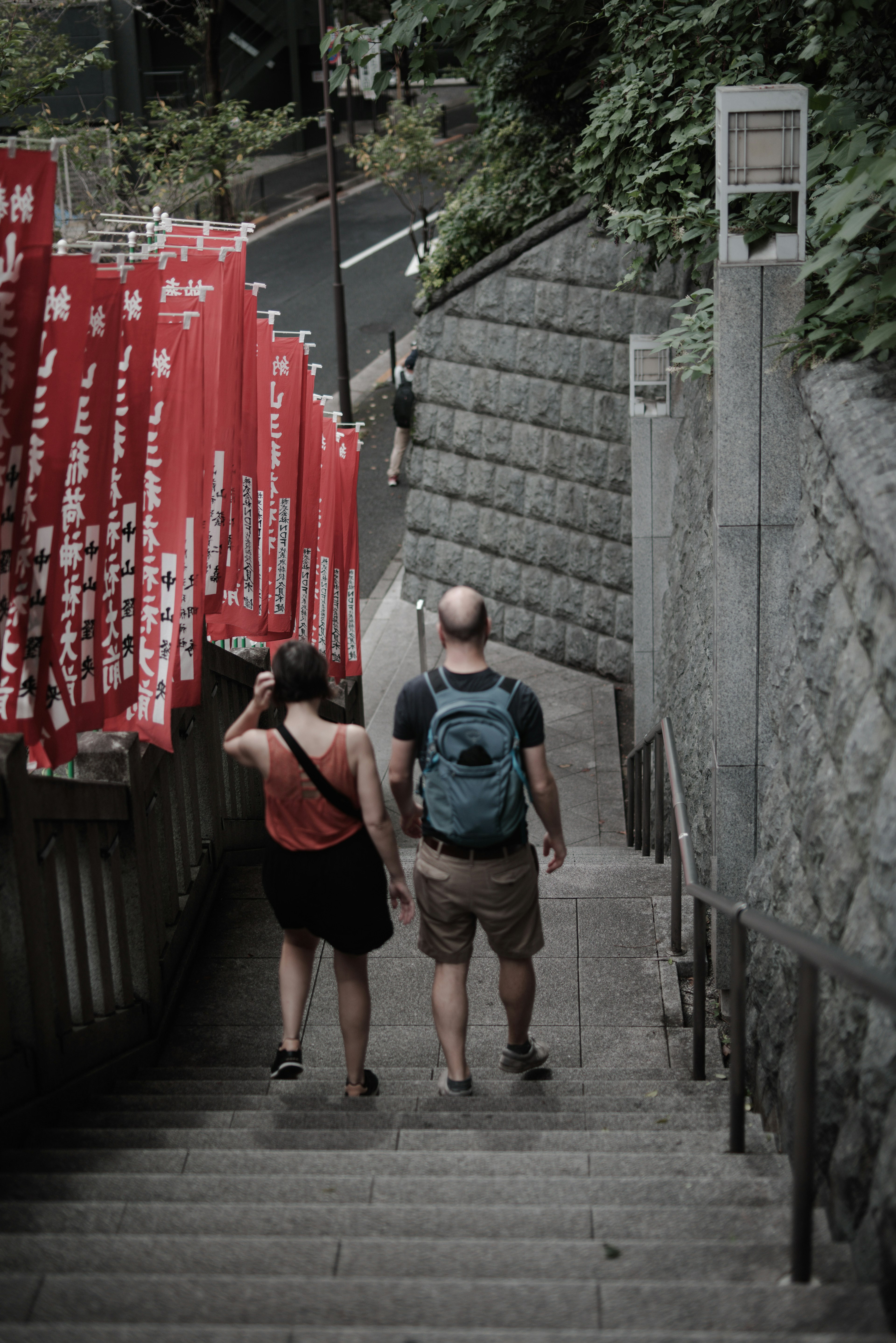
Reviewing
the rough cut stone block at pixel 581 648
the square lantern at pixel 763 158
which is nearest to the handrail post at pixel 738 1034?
the square lantern at pixel 763 158

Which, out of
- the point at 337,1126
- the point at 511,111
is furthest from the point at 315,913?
the point at 511,111

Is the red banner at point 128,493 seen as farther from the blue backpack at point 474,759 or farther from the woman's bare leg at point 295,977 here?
the blue backpack at point 474,759

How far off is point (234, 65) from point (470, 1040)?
32.8 metres

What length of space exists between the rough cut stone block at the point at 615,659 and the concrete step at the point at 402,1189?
338 inches

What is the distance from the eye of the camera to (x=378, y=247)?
1046 inches

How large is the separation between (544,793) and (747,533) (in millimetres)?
1647

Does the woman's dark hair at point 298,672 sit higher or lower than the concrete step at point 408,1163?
higher

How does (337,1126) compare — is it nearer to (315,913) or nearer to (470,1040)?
(315,913)

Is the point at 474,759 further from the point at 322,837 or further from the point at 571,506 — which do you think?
the point at 571,506

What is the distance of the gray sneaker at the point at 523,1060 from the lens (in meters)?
4.80

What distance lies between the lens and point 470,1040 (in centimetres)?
541

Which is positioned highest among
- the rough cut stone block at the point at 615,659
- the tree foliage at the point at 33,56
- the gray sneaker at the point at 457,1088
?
the tree foliage at the point at 33,56

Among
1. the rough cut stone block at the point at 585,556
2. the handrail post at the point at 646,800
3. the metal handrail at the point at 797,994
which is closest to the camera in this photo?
the metal handrail at the point at 797,994

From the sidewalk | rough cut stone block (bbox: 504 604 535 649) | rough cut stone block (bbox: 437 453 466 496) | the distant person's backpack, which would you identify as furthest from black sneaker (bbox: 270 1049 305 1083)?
the distant person's backpack
